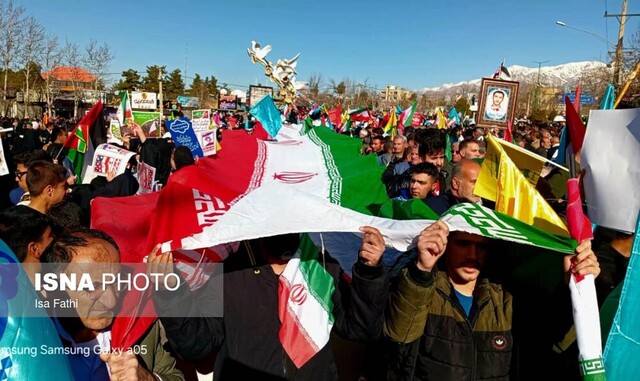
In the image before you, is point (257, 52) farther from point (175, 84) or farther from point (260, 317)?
point (175, 84)

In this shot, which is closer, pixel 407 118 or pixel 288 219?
pixel 288 219

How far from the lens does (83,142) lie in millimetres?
6832

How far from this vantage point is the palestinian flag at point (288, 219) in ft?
6.80

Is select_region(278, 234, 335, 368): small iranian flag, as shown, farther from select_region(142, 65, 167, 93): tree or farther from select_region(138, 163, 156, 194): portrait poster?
select_region(142, 65, 167, 93): tree

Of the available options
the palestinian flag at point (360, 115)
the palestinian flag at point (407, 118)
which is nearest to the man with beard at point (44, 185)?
the palestinian flag at point (407, 118)

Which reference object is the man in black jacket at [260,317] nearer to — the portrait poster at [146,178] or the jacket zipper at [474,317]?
the jacket zipper at [474,317]

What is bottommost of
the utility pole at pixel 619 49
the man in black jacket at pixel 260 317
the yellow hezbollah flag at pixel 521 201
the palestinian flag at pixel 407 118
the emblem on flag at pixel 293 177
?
the man in black jacket at pixel 260 317

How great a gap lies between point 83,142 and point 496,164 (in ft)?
19.9

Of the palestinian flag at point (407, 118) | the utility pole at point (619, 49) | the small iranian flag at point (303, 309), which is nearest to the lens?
the small iranian flag at point (303, 309)

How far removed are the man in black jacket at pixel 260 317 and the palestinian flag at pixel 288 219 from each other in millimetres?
66

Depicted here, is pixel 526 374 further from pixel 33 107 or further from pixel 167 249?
pixel 33 107

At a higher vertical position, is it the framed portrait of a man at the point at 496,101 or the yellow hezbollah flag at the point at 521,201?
the framed portrait of a man at the point at 496,101

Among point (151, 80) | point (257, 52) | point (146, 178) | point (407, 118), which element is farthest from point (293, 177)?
point (151, 80)

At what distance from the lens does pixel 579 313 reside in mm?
1977
